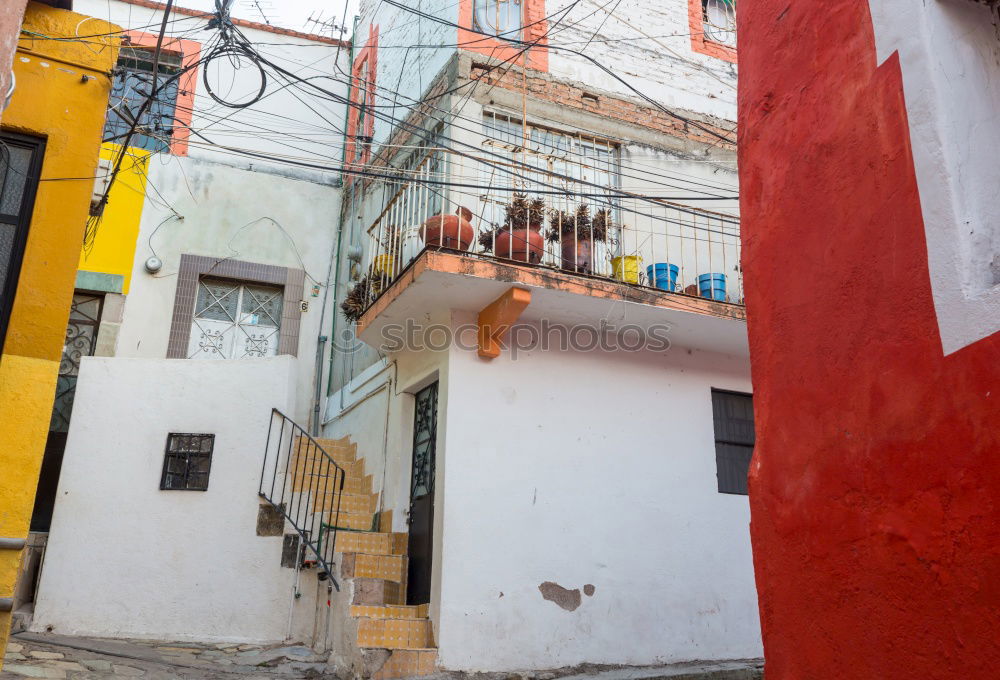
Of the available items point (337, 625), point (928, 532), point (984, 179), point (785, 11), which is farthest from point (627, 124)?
point (928, 532)

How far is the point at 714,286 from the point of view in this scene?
8625 millimetres

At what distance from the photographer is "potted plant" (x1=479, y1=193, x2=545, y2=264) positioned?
7.68m

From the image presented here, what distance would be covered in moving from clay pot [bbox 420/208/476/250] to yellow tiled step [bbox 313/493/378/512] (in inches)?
120

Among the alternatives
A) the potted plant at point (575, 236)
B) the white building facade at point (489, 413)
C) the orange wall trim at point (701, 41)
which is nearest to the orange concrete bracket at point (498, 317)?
the white building facade at point (489, 413)

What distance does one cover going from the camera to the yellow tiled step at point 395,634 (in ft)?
22.6

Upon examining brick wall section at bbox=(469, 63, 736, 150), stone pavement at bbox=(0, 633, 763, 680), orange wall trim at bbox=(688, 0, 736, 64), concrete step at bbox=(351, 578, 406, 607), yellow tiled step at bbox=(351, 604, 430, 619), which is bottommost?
stone pavement at bbox=(0, 633, 763, 680)

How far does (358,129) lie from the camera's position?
1202 centimetres

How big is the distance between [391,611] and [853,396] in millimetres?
5231

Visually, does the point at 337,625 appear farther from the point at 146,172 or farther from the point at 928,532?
the point at 146,172

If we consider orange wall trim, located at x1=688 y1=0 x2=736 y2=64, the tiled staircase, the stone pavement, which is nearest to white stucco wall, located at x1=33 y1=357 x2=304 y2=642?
the stone pavement

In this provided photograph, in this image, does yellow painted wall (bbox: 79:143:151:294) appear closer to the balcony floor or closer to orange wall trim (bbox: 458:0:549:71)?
the balcony floor

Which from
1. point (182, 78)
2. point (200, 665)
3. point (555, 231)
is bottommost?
point (200, 665)

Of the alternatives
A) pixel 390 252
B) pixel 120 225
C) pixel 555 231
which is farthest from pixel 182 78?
pixel 555 231

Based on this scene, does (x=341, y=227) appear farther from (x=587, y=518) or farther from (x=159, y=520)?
(x=587, y=518)
